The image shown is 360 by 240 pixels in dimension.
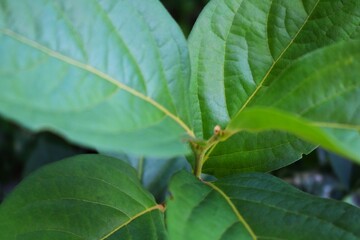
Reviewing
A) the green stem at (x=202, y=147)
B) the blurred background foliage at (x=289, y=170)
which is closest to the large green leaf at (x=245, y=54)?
the green stem at (x=202, y=147)

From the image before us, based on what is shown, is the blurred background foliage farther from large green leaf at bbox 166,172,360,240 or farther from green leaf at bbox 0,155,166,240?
large green leaf at bbox 166,172,360,240

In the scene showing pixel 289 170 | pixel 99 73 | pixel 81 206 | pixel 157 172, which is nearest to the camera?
pixel 99 73

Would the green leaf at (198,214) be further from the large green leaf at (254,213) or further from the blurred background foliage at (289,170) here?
the blurred background foliage at (289,170)

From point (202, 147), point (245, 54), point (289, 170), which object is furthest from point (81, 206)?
point (289, 170)

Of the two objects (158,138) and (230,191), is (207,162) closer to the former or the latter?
(230,191)

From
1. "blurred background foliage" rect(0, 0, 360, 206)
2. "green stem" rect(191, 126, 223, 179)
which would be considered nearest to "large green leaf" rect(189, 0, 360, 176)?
"green stem" rect(191, 126, 223, 179)

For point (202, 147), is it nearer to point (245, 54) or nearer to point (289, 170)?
point (245, 54)
